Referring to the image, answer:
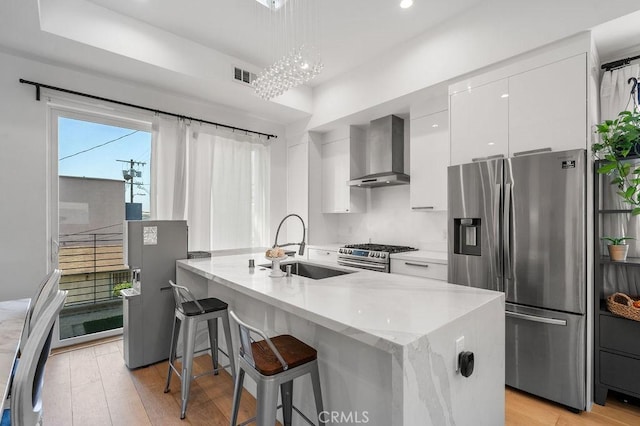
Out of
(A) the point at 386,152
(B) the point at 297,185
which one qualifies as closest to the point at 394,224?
(A) the point at 386,152

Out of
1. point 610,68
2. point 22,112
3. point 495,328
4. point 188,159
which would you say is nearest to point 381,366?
point 495,328

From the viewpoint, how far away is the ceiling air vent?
3.48 m

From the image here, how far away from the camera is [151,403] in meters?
2.21

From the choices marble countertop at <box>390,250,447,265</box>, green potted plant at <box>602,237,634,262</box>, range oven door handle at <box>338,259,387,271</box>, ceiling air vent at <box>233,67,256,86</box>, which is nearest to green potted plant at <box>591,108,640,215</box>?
green potted plant at <box>602,237,634,262</box>

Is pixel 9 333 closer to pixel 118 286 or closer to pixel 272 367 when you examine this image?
pixel 272 367

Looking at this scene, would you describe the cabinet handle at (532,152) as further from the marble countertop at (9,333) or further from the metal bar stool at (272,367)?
the marble countertop at (9,333)

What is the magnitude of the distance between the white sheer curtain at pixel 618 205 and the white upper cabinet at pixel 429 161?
3.92 feet

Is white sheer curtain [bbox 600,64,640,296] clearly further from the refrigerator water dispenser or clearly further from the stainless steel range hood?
the stainless steel range hood

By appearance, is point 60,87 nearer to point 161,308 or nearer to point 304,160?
point 161,308

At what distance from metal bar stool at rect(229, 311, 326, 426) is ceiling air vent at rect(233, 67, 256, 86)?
2.85 metres

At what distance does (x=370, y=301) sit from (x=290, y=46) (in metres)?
2.85

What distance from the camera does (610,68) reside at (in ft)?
7.86

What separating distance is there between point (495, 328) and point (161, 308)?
2666mm

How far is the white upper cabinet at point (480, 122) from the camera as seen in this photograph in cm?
248
